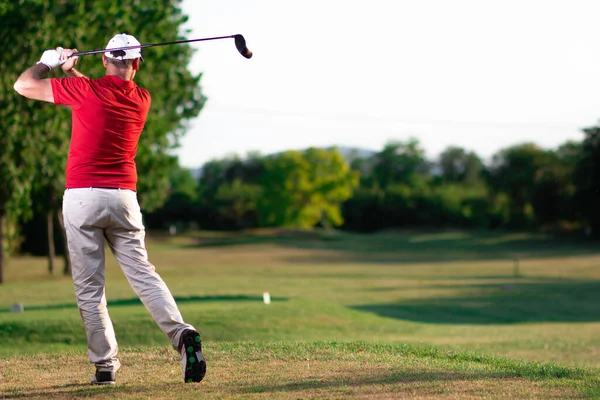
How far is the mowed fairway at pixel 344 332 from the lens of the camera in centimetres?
680

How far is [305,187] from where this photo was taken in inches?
3863

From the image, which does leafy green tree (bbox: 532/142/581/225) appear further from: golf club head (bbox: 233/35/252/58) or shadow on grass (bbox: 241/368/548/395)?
golf club head (bbox: 233/35/252/58)

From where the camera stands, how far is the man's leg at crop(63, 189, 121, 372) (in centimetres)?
685

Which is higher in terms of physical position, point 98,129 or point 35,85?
point 35,85

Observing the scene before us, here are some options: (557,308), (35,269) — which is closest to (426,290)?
(557,308)

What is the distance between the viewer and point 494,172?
80000mm

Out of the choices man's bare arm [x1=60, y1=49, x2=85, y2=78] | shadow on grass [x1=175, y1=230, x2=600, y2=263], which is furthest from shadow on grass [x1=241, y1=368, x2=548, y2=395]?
shadow on grass [x1=175, y1=230, x2=600, y2=263]

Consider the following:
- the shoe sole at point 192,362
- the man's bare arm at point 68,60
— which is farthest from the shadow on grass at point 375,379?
the man's bare arm at point 68,60

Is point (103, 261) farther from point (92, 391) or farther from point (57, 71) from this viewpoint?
point (57, 71)

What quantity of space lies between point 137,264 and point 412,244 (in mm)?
69106

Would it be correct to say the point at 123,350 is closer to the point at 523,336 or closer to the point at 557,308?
the point at 523,336

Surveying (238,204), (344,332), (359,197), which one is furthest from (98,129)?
(359,197)

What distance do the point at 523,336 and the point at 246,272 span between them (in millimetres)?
28558

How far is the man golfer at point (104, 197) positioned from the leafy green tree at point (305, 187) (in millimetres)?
89262
